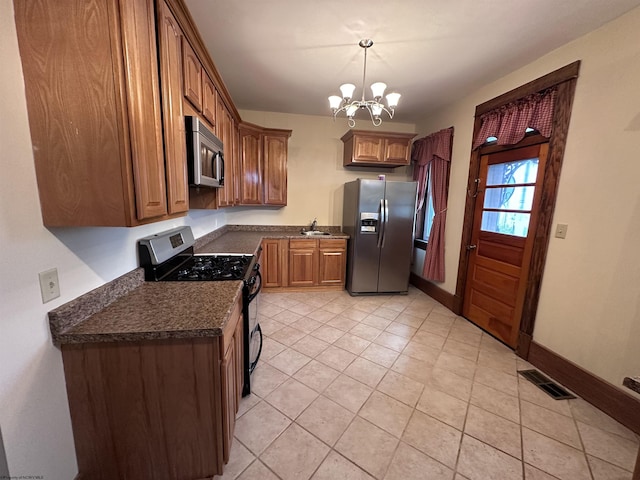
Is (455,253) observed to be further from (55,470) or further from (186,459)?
(55,470)

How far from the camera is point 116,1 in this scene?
0.85 meters

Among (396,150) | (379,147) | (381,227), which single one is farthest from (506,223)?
(379,147)

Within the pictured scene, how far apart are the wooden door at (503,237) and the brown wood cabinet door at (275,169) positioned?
2536 millimetres

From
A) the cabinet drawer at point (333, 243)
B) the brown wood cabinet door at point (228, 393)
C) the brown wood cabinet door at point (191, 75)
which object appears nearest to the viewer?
the brown wood cabinet door at point (228, 393)

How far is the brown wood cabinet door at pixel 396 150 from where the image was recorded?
144 inches

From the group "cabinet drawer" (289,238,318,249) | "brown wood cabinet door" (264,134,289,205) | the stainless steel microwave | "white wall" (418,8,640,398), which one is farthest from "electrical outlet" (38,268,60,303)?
"white wall" (418,8,640,398)

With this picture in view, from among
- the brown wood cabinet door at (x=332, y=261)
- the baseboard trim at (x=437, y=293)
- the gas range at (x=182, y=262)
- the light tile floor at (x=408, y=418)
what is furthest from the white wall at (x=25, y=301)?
the baseboard trim at (x=437, y=293)

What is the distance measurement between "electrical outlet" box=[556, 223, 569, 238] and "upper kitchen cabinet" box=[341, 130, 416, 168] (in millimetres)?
2092

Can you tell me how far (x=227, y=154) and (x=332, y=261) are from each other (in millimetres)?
2032

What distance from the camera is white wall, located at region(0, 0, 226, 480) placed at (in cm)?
83

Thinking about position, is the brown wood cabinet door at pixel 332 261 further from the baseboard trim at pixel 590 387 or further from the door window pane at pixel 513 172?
the baseboard trim at pixel 590 387

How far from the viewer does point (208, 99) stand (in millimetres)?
1902

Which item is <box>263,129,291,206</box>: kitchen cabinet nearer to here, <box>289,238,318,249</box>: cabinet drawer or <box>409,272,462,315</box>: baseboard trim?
A: <box>289,238,318,249</box>: cabinet drawer

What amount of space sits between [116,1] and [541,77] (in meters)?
2.97
